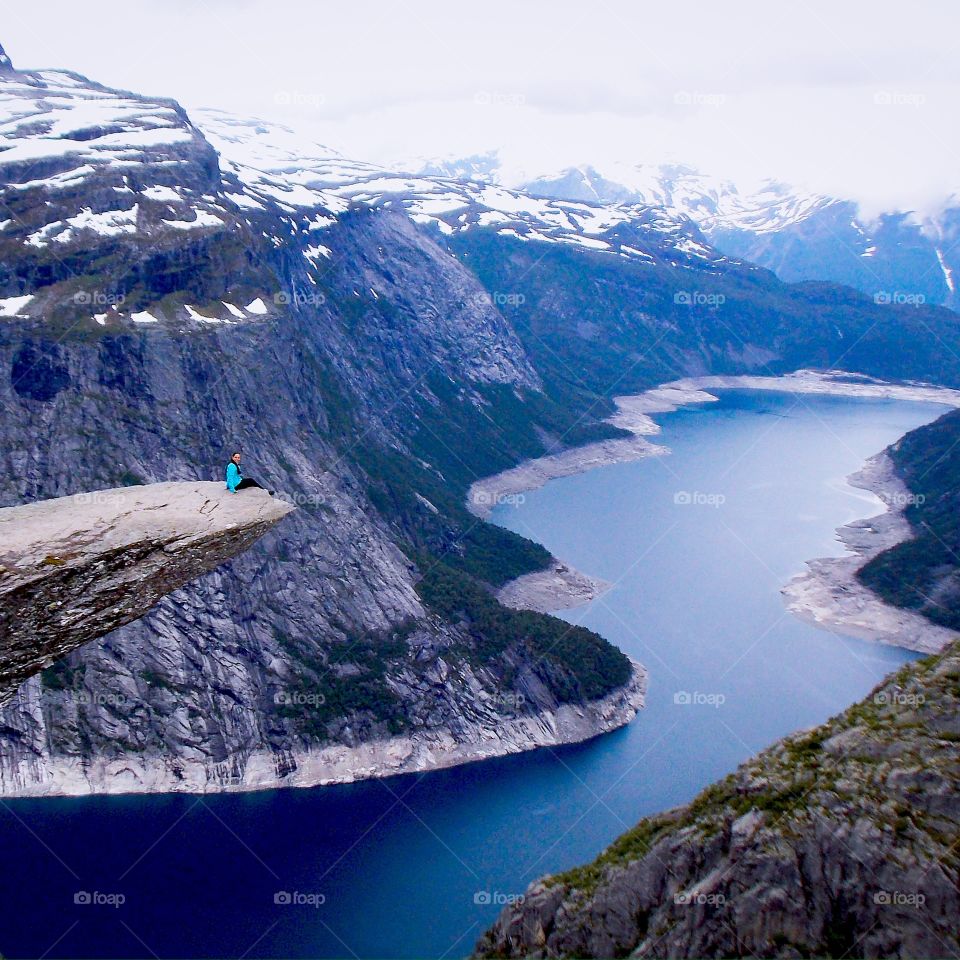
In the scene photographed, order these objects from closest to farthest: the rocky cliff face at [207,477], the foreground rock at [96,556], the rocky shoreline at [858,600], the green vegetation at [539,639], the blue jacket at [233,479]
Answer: the foreground rock at [96,556] < the blue jacket at [233,479] < the rocky cliff face at [207,477] < the green vegetation at [539,639] < the rocky shoreline at [858,600]

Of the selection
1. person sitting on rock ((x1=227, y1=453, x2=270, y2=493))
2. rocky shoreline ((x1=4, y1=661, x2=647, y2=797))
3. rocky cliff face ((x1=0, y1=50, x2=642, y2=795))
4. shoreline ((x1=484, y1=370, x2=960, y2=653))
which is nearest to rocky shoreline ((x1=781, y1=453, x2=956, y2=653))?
shoreline ((x1=484, y1=370, x2=960, y2=653))

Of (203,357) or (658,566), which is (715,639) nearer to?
(658,566)

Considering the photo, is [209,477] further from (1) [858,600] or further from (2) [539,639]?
(1) [858,600]

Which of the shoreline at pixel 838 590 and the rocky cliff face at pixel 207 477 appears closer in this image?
the rocky cliff face at pixel 207 477

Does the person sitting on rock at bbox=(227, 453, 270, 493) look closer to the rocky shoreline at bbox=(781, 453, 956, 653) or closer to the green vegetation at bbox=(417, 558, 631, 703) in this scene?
the green vegetation at bbox=(417, 558, 631, 703)

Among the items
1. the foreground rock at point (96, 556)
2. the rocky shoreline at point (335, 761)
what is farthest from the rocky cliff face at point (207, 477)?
the foreground rock at point (96, 556)

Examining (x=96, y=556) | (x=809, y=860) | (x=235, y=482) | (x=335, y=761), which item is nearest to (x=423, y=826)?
(x=335, y=761)

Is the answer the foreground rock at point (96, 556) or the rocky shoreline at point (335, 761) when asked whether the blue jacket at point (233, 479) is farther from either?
the rocky shoreline at point (335, 761)
